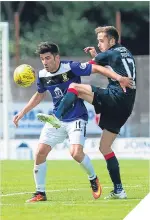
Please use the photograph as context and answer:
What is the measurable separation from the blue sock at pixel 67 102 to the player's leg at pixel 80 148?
206 millimetres

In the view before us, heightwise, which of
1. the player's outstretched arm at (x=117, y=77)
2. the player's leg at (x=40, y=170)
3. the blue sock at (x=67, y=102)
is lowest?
the player's leg at (x=40, y=170)

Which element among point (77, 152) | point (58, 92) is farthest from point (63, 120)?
point (77, 152)

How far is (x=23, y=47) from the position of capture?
35375 mm

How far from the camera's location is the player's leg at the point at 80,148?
12.2 meters

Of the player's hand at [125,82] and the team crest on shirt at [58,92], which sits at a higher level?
the player's hand at [125,82]

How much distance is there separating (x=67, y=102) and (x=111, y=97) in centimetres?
59

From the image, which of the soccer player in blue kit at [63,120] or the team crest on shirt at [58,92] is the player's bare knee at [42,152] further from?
the team crest on shirt at [58,92]

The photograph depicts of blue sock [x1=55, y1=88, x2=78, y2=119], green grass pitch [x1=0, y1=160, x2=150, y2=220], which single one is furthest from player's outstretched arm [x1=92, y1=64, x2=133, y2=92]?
green grass pitch [x1=0, y1=160, x2=150, y2=220]

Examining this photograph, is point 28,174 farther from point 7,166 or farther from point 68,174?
point 7,166

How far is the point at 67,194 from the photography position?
13086 mm

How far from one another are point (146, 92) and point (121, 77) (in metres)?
13.5

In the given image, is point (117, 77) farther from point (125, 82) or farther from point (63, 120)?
point (63, 120)

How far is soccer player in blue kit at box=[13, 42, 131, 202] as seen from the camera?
1225 cm

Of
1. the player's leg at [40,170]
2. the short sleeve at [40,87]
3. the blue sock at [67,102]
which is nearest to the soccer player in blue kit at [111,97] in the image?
the blue sock at [67,102]
